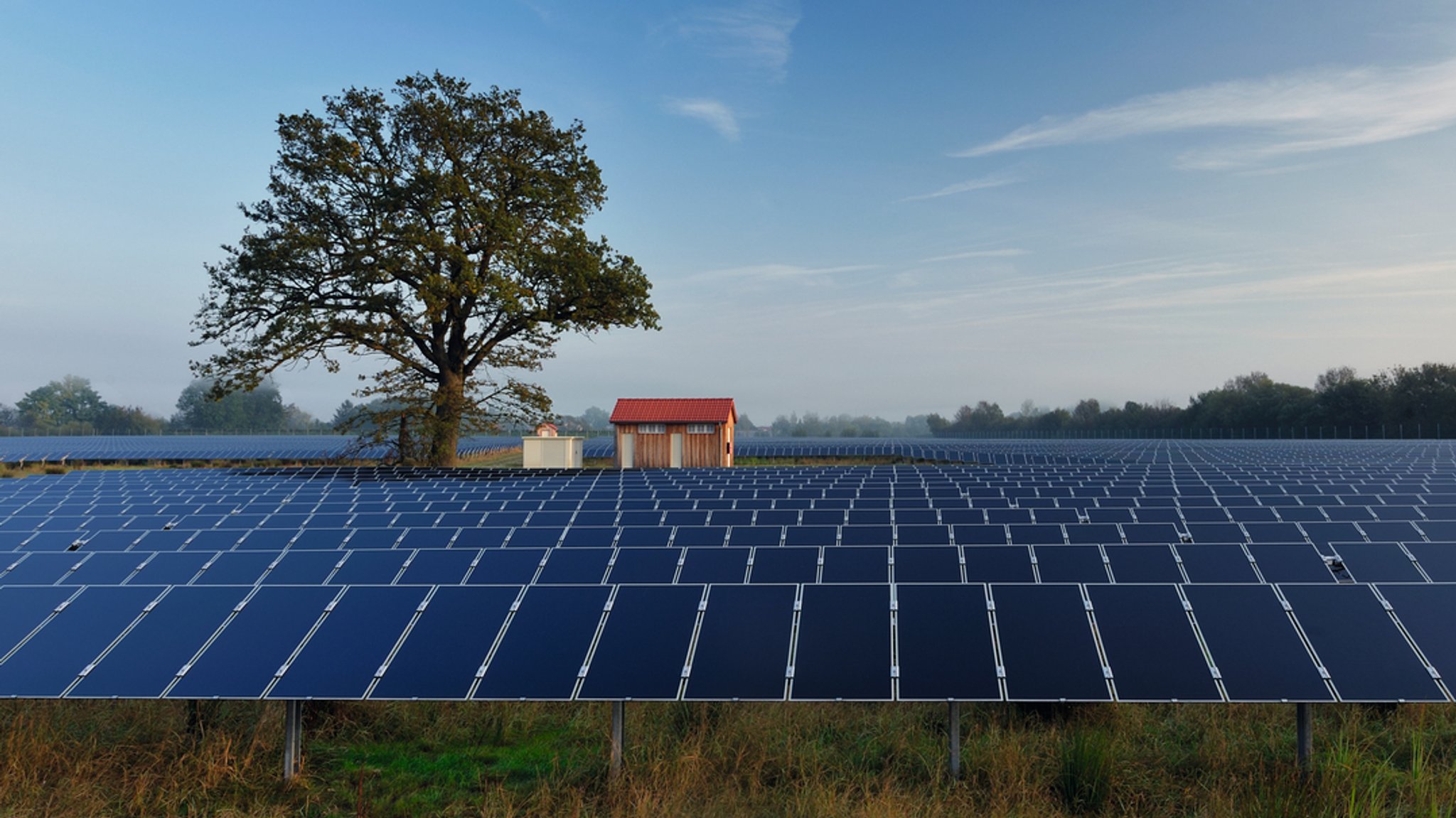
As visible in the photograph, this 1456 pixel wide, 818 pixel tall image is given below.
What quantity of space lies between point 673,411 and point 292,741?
33889 mm

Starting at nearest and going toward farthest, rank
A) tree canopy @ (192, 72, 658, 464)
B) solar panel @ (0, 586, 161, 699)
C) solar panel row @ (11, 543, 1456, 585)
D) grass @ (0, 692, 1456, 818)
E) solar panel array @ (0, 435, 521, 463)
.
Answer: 1. grass @ (0, 692, 1456, 818)
2. solar panel @ (0, 586, 161, 699)
3. solar panel row @ (11, 543, 1456, 585)
4. tree canopy @ (192, 72, 658, 464)
5. solar panel array @ (0, 435, 521, 463)

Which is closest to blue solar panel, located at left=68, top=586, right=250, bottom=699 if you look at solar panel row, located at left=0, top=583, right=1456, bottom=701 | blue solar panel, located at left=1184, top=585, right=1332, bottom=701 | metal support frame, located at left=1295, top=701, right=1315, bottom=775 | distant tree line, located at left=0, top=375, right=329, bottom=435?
solar panel row, located at left=0, top=583, right=1456, bottom=701

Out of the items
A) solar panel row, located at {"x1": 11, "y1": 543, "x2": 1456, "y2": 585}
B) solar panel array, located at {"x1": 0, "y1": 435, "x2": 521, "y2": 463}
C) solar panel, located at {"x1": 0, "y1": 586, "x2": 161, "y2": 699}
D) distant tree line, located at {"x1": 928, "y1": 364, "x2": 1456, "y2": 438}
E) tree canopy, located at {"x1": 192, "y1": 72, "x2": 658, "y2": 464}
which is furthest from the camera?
distant tree line, located at {"x1": 928, "y1": 364, "x2": 1456, "y2": 438}

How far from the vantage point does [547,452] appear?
35875 mm

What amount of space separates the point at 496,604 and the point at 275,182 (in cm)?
3040

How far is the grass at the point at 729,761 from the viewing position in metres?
6.26

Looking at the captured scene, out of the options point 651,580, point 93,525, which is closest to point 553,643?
point 651,580

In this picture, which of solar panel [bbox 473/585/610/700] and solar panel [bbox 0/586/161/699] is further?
solar panel [bbox 0/586/161/699]

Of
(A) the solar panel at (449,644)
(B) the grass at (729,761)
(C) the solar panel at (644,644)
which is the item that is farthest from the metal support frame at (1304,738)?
(A) the solar panel at (449,644)

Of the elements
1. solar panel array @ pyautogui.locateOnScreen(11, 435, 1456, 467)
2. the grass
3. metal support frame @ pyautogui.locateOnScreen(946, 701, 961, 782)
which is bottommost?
the grass

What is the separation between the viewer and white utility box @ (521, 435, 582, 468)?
35688mm

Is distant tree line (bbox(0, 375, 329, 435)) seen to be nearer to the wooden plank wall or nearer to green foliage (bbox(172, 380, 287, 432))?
green foliage (bbox(172, 380, 287, 432))

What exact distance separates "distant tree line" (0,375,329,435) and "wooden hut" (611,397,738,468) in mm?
99414

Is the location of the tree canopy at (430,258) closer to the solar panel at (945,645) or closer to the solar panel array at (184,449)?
the solar panel array at (184,449)
